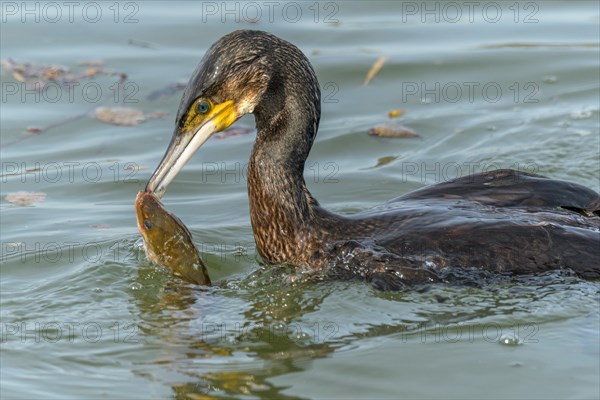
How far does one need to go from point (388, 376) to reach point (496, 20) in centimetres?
769

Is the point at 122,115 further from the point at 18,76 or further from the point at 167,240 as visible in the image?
the point at 167,240

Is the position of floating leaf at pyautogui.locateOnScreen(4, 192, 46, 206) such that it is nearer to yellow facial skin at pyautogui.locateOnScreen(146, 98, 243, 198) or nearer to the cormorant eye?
yellow facial skin at pyautogui.locateOnScreen(146, 98, 243, 198)

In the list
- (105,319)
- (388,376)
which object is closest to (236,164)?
(105,319)

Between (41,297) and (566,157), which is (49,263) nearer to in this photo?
(41,297)

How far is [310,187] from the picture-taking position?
988 cm

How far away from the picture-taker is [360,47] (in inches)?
504

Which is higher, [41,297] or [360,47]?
[360,47]

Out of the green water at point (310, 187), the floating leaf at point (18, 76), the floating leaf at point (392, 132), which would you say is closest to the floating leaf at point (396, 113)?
the green water at point (310, 187)

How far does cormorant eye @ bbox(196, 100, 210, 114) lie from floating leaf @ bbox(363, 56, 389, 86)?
15.3 ft

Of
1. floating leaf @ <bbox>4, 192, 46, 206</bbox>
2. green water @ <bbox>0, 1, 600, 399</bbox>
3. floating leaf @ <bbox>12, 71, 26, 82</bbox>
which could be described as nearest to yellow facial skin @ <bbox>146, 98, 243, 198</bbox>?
green water @ <bbox>0, 1, 600, 399</bbox>

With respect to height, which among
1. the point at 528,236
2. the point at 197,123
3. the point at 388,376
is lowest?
the point at 388,376

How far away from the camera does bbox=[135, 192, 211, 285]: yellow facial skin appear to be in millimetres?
7152

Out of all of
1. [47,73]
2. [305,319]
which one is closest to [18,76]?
[47,73]

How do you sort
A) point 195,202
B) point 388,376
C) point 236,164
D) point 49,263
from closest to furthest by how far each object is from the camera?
point 388,376 < point 49,263 < point 195,202 < point 236,164
